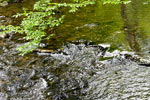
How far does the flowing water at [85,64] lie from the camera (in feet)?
16.4

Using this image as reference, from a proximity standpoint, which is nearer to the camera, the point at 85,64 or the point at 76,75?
the point at 76,75

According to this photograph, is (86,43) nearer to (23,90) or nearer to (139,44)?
(139,44)

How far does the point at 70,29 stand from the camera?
9211 millimetres

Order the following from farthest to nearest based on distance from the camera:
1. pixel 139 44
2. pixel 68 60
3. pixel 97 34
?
pixel 97 34 → pixel 139 44 → pixel 68 60

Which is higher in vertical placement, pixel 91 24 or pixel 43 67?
pixel 91 24

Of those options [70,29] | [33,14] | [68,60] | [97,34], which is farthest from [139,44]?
[33,14]

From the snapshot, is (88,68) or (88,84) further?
(88,68)

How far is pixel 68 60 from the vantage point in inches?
260

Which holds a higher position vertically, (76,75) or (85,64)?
(85,64)

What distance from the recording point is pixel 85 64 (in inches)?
247

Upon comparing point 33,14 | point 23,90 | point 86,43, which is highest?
point 33,14

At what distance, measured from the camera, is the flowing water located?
4984mm

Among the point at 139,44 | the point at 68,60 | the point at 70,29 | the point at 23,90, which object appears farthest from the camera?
the point at 70,29

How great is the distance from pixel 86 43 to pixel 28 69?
2.50 meters
